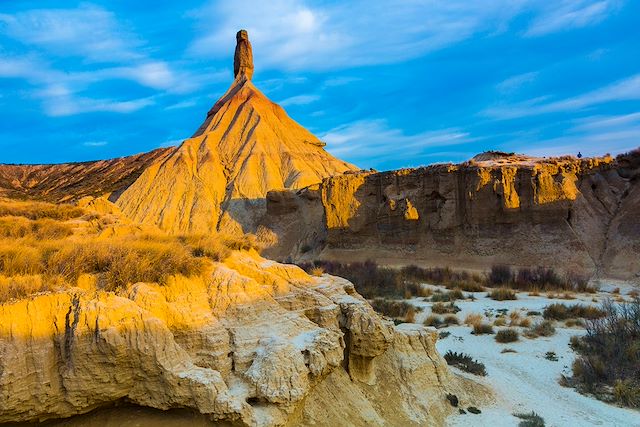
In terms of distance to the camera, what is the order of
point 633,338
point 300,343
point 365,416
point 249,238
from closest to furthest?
1. point 300,343
2. point 365,416
3. point 249,238
4. point 633,338

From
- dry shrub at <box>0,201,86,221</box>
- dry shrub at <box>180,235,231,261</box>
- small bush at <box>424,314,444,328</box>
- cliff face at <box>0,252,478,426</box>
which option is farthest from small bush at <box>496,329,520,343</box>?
dry shrub at <box>0,201,86,221</box>

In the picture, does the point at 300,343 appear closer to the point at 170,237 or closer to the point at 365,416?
the point at 365,416

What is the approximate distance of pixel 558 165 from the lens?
27094 mm

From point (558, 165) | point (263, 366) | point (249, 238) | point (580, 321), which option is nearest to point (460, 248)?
point (558, 165)

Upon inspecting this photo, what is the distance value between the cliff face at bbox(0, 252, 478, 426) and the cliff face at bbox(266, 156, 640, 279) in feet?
70.8

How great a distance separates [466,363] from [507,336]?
10.4 feet

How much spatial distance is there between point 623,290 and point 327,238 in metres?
18.0

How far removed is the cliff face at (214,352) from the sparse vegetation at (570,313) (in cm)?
996

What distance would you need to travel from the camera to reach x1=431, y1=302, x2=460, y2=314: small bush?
16.2m

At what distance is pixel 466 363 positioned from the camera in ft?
32.8

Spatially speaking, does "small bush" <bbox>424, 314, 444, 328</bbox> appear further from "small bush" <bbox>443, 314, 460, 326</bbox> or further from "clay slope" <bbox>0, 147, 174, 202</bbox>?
"clay slope" <bbox>0, 147, 174, 202</bbox>

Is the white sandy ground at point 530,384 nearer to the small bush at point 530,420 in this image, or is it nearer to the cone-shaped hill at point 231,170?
the small bush at point 530,420

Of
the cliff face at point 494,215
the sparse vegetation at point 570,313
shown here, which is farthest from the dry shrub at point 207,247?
the cliff face at point 494,215

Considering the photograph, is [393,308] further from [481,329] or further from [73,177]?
[73,177]
